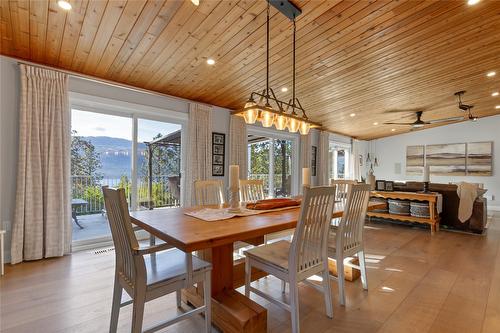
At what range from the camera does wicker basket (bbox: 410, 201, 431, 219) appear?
14.8 feet

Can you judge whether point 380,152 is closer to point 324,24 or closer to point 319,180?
point 319,180

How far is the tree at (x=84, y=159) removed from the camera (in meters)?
3.42

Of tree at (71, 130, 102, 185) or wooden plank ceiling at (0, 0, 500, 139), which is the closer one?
wooden plank ceiling at (0, 0, 500, 139)

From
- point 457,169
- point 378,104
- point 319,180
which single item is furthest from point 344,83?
point 457,169

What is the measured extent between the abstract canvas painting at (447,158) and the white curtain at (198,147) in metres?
7.94

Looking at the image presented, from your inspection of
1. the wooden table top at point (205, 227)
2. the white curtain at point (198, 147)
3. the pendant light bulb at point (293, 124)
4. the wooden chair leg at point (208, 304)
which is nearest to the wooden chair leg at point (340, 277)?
the wooden table top at point (205, 227)

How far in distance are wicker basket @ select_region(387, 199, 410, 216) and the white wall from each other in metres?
4.75

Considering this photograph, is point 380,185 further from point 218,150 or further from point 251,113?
point 251,113

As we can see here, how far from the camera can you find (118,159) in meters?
3.77

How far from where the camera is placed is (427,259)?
312 cm

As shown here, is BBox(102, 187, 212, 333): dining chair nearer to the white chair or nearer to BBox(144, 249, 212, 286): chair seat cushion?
BBox(144, 249, 212, 286): chair seat cushion

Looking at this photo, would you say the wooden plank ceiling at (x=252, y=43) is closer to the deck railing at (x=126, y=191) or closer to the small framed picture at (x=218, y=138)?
the small framed picture at (x=218, y=138)

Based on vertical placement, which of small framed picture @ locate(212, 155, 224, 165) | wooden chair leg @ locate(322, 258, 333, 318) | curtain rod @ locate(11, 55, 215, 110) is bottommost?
wooden chair leg @ locate(322, 258, 333, 318)

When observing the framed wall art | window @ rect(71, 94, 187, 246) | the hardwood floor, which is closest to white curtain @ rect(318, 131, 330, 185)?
the framed wall art
